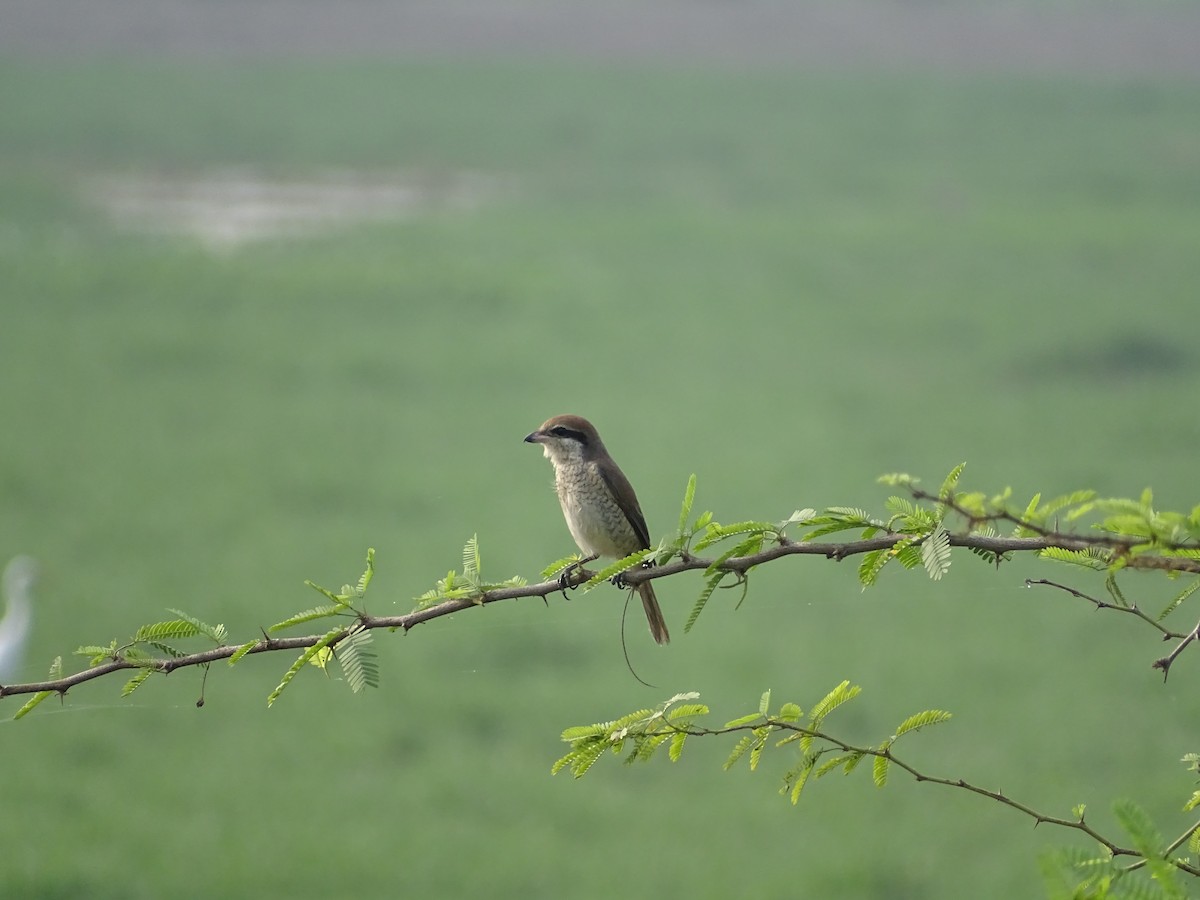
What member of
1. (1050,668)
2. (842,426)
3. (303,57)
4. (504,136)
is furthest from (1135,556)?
(303,57)

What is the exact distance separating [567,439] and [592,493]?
9.9 inches

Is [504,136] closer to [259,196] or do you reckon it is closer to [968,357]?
[259,196]

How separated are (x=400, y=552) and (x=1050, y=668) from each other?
5.19 metres

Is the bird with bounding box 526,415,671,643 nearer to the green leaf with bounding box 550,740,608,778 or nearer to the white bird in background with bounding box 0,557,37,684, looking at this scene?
the green leaf with bounding box 550,740,608,778

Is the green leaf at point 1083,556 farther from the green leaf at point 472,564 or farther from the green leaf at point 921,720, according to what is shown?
the green leaf at point 472,564

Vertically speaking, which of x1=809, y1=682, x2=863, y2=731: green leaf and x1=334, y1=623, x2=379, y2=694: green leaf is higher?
x1=334, y1=623, x2=379, y2=694: green leaf

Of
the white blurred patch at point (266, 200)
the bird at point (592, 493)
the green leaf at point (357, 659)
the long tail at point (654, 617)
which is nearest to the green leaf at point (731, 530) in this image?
the green leaf at point (357, 659)

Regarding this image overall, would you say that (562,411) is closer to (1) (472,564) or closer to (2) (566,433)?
(2) (566,433)

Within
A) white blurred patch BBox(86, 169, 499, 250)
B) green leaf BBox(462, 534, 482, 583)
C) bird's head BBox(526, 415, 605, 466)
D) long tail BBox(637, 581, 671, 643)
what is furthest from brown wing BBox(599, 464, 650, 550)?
white blurred patch BBox(86, 169, 499, 250)

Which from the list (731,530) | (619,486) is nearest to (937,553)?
(731,530)

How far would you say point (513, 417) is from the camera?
15.6m

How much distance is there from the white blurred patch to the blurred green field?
0.49 m

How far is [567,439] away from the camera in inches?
197

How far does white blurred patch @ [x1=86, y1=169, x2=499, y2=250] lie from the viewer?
72.0ft
